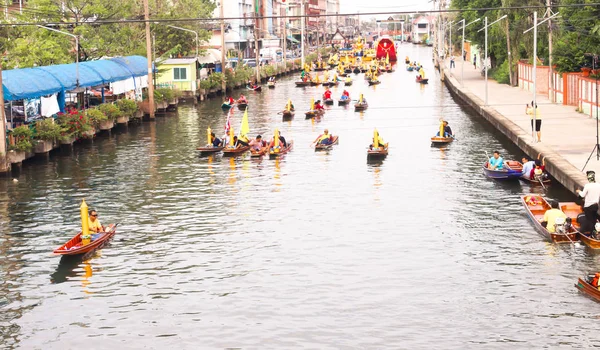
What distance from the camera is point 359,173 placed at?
51.9 metres

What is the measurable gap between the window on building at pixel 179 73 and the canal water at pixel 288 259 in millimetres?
45853

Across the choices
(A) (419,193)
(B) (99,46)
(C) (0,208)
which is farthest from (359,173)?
(B) (99,46)

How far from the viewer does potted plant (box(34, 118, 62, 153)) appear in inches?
2329

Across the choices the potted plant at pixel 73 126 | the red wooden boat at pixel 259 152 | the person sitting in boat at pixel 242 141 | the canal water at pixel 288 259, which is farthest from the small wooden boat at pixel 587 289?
the potted plant at pixel 73 126

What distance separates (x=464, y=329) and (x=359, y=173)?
25.9 meters

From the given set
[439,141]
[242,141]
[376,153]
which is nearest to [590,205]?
[376,153]

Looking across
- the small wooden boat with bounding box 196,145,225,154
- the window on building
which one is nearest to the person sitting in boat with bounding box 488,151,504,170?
the small wooden boat with bounding box 196,145,225,154

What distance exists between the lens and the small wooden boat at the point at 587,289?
27969 millimetres

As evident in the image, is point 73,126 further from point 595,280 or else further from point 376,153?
point 595,280

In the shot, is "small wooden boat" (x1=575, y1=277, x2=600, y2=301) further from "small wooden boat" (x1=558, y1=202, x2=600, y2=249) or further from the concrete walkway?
the concrete walkway

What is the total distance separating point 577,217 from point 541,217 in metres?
2.85

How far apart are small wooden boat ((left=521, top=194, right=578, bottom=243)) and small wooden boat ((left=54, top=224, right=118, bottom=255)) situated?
16097 mm

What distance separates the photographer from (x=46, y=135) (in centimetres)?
5997

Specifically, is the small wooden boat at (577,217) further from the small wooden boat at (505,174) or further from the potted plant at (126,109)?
the potted plant at (126,109)
